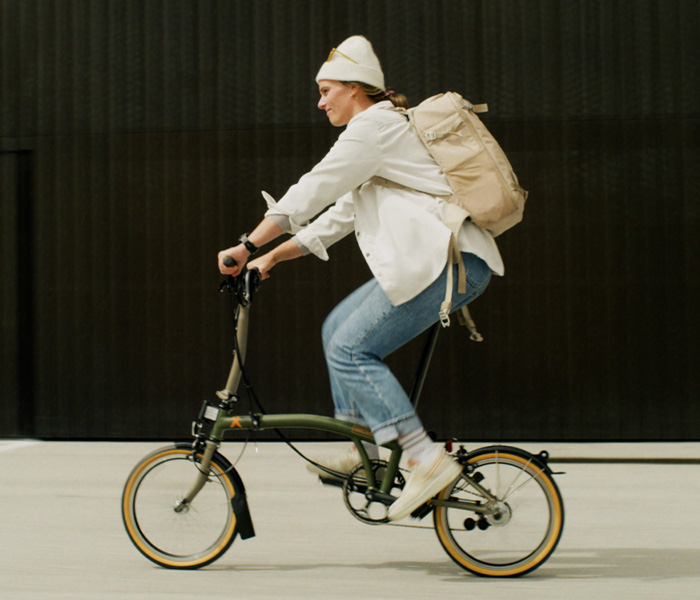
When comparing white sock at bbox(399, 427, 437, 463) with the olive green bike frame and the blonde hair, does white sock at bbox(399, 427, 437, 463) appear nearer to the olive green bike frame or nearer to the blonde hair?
the olive green bike frame

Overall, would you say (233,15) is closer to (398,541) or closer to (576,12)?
(576,12)

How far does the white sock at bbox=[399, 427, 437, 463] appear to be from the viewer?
3.67 meters

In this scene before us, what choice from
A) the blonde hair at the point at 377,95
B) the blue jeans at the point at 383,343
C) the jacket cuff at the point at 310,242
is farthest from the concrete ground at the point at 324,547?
the blonde hair at the point at 377,95

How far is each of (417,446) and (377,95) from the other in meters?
1.39

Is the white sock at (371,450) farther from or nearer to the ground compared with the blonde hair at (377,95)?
nearer to the ground

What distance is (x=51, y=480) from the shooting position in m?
5.96

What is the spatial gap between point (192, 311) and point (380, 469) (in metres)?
3.79

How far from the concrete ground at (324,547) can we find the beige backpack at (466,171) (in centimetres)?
112

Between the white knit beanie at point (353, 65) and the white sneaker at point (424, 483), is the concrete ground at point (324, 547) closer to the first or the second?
the white sneaker at point (424, 483)

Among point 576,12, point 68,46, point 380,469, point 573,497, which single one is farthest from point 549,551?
point 68,46

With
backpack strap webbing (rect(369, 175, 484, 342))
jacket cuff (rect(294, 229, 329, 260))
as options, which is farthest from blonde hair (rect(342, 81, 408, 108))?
jacket cuff (rect(294, 229, 329, 260))

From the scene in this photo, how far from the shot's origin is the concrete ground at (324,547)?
3.66 meters

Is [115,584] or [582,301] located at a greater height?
[582,301]

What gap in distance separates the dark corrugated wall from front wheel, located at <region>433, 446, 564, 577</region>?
11.0ft
